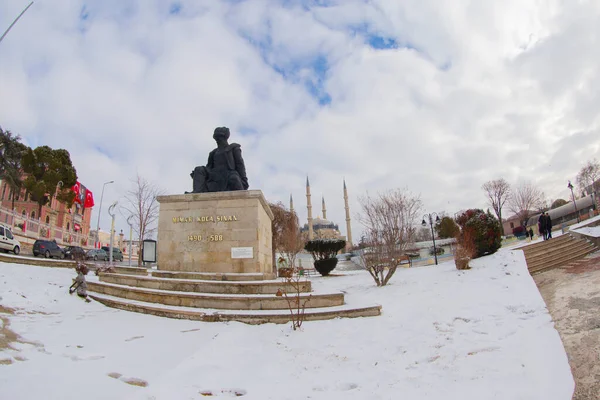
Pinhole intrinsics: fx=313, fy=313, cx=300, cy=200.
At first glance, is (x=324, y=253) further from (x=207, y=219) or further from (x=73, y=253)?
(x=73, y=253)

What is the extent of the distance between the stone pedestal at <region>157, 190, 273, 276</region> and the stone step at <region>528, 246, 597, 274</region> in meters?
9.59

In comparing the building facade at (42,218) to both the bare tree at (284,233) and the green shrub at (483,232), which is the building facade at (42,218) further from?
the green shrub at (483,232)

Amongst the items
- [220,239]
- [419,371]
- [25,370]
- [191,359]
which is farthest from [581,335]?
[220,239]

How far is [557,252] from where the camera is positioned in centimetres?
1320

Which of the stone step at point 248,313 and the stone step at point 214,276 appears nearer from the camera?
the stone step at point 248,313

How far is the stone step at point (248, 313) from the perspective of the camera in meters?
5.57

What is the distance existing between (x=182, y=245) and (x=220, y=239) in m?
1.06

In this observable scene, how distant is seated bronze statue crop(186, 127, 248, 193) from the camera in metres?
9.05

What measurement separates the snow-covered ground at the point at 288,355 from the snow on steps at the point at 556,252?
6.42m

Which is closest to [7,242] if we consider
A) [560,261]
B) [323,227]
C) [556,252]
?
[560,261]

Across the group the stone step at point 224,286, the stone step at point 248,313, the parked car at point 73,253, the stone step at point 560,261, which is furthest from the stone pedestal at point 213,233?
the parked car at point 73,253

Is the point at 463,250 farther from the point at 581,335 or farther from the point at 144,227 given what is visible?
the point at 144,227

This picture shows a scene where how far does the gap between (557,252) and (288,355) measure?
1420 cm

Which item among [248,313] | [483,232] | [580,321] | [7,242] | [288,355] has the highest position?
[7,242]
